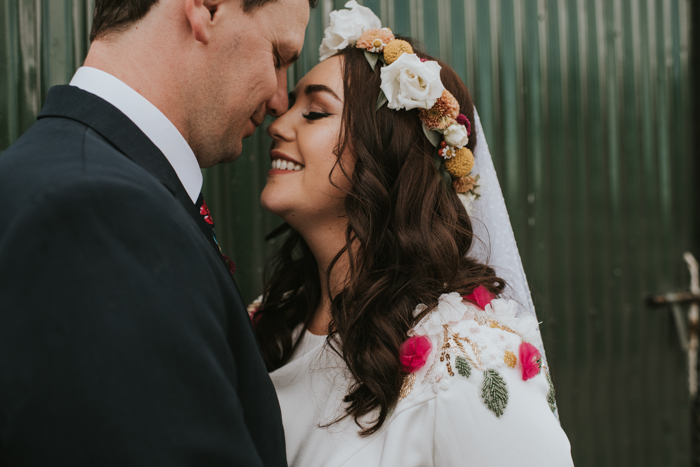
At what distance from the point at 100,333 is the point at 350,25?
1462 millimetres

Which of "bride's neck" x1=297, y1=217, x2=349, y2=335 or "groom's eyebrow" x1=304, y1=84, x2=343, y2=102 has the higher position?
"groom's eyebrow" x1=304, y1=84, x2=343, y2=102

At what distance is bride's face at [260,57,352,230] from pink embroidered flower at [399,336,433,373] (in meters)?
0.53

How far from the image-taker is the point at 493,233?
1858 mm

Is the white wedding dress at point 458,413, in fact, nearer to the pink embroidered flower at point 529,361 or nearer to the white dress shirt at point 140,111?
the pink embroidered flower at point 529,361

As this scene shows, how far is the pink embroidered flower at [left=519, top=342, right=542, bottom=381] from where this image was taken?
132 centimetres

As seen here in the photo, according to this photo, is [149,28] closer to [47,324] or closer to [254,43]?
[254,43]

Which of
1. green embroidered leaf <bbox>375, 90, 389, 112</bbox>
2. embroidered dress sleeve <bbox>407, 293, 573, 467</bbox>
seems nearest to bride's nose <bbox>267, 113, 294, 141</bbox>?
green embroidered leaf <bbox>375, 90, 389, 112</bbox>

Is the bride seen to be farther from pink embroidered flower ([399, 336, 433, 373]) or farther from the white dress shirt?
the white dress shirt

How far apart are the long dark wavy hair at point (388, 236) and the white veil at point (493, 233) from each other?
119 millimetres

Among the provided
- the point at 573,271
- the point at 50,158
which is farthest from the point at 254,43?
the point at 573,271

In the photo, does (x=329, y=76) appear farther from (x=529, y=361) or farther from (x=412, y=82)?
(x=529, y=361)

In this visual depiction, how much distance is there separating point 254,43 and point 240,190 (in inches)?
37.8

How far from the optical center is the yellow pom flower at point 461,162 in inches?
68.2

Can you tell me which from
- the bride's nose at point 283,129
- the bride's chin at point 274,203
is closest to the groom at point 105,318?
the bride's chin at point 274,203
